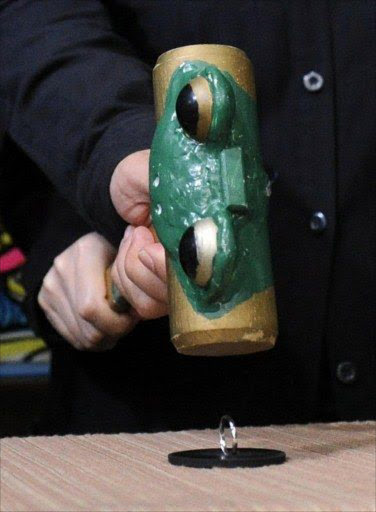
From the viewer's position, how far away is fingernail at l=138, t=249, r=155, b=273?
2.50 feet

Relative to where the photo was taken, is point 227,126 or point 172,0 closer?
point 227,126

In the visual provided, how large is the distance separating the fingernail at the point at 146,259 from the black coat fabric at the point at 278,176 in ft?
0.61

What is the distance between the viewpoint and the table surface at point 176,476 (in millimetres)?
539

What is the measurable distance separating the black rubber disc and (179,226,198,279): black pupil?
0.12 m

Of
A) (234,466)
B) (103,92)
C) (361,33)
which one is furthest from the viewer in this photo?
(361,33)

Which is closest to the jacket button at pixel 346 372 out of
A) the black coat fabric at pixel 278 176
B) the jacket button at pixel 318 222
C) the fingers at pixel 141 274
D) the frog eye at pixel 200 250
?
the black coat fabric at pixel 278 176

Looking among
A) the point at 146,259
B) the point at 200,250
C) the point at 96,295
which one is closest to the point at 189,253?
the point at 200,250

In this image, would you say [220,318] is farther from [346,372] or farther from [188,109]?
[346,372]

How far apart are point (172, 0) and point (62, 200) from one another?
23 cm

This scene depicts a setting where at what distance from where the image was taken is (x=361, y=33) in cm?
102

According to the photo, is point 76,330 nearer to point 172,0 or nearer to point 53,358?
point 53,358

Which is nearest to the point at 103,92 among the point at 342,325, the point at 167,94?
the point at 167,94

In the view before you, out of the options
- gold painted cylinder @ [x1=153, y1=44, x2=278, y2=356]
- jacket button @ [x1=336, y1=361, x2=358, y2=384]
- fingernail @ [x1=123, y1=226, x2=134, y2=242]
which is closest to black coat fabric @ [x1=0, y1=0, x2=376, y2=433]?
jacket button @ [x1=336, y1=361, x2=358, y2=384]

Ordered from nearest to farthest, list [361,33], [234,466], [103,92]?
[234,466]
[103,92]
[361,33]
